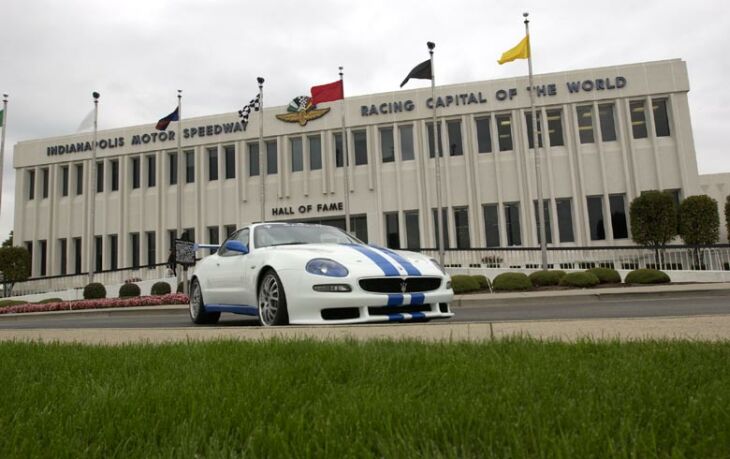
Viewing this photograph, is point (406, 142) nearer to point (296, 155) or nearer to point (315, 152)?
point (315, 152)

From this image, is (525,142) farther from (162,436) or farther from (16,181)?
(16,181)

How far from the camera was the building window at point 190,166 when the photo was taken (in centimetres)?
3319

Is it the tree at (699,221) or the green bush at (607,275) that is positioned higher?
the tree at (699,221)

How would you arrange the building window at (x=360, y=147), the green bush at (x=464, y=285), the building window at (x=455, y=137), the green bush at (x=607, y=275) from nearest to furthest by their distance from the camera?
1. the green bush at (x=464, y=285)
2. the green bush at (x=607, y=275)
3. the building window at (x=455, y=137)
4. the building window at (x=360, y=147)

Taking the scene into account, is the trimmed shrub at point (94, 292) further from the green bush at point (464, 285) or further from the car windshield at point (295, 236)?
the car windshield at point (295, 236)

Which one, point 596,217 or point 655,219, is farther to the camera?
point 596,217

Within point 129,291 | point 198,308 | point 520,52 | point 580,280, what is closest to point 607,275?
point 580,280

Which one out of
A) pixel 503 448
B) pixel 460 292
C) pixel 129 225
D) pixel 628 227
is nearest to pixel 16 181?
pixel 129 225

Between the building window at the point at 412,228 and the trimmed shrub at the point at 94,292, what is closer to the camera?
the trimmed shrub at the point at 94,292

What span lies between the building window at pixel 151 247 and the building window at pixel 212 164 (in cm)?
508

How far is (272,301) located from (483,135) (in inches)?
950

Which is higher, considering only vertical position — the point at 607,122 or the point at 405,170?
the point at 607,122

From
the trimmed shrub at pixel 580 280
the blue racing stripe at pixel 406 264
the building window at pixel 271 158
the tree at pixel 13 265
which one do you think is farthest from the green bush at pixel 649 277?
the tree at pixel 13 265

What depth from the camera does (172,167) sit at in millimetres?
33594
